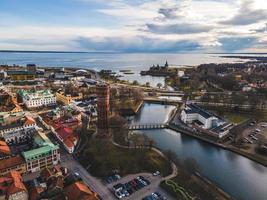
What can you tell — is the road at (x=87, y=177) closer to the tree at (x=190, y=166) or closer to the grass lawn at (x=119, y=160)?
the grass lawn at (x=119, y=160)

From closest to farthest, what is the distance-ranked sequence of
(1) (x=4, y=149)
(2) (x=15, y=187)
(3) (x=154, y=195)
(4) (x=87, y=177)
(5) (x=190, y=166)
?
(2) (x=15, y=187)
(3) (x=154, y=195)
(4) (x=87, y=177)
(5) (x=190, y=166)
(1) (x=4, y=149)

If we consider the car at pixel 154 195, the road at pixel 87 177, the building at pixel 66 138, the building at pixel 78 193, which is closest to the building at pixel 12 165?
the road at pixel 87 177

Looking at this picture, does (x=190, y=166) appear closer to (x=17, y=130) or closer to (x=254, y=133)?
(x=254, y=133)

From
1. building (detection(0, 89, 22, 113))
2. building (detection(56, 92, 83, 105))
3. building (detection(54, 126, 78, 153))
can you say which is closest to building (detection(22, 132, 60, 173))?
building (detection(54, 126, 78, 153))

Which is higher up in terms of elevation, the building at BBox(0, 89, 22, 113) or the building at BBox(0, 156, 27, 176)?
the building at BBox(0, 89, 22, 113)

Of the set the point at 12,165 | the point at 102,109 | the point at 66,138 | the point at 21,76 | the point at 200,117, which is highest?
the point at 102,109

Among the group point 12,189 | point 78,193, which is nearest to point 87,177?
point 78,193

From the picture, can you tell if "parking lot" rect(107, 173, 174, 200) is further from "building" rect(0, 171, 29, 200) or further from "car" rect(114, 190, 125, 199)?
"building" rect(0, 171, 29, 200)
